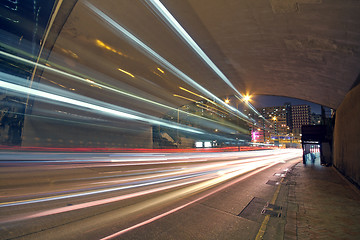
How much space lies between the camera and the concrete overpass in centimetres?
663

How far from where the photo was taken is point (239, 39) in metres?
9.41

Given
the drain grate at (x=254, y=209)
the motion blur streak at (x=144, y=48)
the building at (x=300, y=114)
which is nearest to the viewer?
the drain grate at (x=254, y=209)

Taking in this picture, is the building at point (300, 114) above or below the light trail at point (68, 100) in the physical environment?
above

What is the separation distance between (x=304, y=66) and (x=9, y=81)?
62.9 feet

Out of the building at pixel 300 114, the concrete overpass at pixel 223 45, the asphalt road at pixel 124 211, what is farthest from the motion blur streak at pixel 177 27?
the building at pixel 300 114

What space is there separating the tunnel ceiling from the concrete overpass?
0.04 meters

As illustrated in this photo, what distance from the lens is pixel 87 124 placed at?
63.1ft

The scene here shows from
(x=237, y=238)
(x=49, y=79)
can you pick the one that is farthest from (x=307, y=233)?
(x=49, y=79)

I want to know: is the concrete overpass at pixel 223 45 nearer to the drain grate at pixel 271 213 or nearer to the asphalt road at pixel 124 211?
the drain grate at pixel 271 213

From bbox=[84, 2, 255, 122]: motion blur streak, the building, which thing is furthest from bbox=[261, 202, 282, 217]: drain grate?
the building

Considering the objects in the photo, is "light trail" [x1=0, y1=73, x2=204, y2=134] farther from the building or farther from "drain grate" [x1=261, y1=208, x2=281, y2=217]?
the building

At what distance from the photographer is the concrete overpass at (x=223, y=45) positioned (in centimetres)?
663

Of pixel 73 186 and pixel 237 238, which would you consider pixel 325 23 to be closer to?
pixel 237 238

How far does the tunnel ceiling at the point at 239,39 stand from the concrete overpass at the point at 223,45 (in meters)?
0.04
